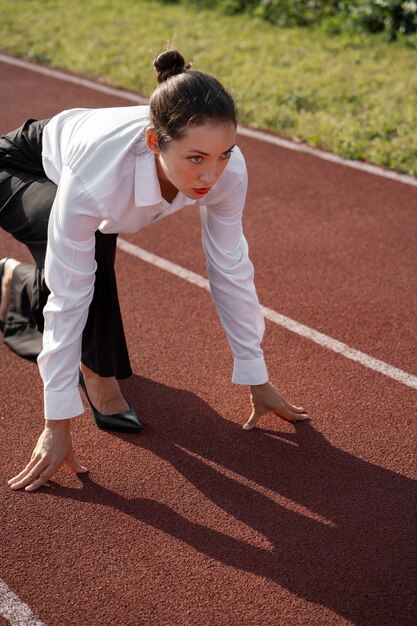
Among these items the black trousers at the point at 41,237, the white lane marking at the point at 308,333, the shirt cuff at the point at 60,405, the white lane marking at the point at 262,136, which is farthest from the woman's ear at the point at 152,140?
the white lane marking at the point at 262,136

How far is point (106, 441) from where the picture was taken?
412 centimetres

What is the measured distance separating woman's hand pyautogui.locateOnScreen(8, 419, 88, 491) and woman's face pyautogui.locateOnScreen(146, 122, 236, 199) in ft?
3.54

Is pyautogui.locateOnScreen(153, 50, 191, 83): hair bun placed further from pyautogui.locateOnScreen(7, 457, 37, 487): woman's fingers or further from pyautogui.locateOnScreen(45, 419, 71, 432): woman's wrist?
pyautogui.locateOnScreen(7, 457, 37, 487): woman's fingers

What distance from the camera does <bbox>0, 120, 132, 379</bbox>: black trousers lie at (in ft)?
13.1

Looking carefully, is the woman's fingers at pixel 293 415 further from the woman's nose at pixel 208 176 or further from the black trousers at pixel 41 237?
the woman's nose at pixel 208 176

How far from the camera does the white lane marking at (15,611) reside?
308cm

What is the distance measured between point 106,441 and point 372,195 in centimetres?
359

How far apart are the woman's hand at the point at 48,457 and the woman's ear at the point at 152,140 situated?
1.13 meters

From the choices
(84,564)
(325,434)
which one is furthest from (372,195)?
(84,564)

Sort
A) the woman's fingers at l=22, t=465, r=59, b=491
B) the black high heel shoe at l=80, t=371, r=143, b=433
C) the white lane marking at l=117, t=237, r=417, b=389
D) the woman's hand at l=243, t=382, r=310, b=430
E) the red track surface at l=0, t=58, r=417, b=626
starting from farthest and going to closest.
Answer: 1. the white lane marking at l=117, t=237, r=417, b=389
2. the black high heel shoe at l=80, t=371, r=143, b=433
3. the woman's hand at l=243, t=382, r=310, b=430
4. the woman's fingers at l=22, t=465, r=59, b=491
5. the red track surface at l=0, t=58, r=417, b=626

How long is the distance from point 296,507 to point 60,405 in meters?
1.06

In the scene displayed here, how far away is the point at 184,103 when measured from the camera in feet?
10.6

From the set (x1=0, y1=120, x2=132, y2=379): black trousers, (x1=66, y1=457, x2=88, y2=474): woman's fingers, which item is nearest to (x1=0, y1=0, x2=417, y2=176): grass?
(x1=0, y1=120, x2=132, y2=379): black trousers

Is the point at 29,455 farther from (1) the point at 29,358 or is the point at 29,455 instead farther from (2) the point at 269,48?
(2) the point at 269,48
